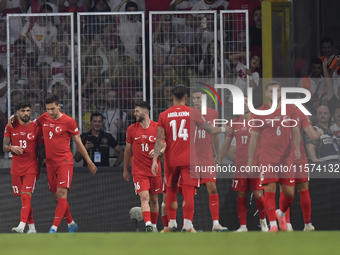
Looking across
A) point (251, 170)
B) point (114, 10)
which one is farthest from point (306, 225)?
point (114, 10)

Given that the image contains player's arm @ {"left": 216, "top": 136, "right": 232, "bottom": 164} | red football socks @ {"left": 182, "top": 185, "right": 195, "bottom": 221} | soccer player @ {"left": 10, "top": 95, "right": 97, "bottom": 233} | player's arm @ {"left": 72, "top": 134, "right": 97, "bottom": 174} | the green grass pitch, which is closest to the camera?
the green grass pitch

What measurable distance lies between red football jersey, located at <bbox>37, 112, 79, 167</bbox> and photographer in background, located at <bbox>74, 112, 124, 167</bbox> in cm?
130

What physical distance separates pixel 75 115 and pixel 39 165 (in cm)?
175

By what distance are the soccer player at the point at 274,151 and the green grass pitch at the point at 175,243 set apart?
8.32ft

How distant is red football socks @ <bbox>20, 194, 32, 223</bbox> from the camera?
360 inches

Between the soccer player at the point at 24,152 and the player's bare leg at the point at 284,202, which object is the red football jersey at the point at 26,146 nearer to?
the soccer player at the point at 24,152

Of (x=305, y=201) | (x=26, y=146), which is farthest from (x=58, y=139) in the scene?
(x=305, y=201)

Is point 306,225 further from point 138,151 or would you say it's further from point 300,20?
point 300,20

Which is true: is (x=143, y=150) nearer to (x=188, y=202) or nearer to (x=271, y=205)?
(x=188, y=202)

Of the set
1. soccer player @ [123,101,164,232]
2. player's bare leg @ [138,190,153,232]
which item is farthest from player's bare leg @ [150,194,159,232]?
player's bare leg @ [138,190,153,232]

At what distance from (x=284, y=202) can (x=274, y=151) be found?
0.75 m

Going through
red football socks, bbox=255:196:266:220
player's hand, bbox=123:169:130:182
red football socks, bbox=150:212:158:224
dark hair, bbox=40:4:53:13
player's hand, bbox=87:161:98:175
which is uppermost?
dark hair, bbox=40:4:53:13

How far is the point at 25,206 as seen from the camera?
9.20 meters

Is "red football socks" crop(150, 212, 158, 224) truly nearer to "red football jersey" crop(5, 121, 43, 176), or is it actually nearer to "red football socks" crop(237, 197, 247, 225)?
"red football socks" crop(237, 197, 247, 225)
